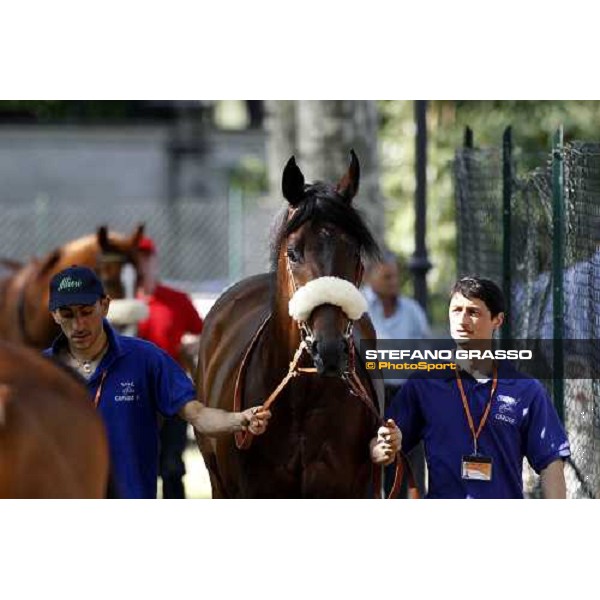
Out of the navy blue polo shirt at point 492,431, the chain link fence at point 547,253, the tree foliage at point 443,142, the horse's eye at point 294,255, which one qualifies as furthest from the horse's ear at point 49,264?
the tree foliage at point 443,142

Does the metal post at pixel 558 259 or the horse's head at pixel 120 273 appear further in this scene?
the horse's head at pixel 120 273

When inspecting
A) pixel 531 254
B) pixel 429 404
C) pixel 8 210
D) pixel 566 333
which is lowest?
pixel 429 404

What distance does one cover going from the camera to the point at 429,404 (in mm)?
6012

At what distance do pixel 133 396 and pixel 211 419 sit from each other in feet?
1.15

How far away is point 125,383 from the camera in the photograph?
607 cm

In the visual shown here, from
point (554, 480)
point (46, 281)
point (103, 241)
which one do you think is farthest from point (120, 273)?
point (554, 480)

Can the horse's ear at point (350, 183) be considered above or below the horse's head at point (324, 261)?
above

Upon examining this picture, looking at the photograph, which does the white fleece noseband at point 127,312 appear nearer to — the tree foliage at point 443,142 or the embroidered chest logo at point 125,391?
the embroidered chest logo at point 125,391

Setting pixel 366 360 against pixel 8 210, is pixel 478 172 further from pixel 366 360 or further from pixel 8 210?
pixel 8 210

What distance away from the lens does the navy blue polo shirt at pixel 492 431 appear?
5949 millimetres

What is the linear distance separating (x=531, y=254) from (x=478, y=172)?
4.53ft

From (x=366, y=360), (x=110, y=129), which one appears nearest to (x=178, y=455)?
(x=366, y=360)

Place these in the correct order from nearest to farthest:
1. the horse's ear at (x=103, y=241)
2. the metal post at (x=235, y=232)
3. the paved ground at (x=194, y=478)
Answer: the paved ground at (x=194, y=478) < the horse's ear at (x=103, y=241) < the metal post at (x=235, y=232)

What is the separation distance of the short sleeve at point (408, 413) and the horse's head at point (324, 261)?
394mm
